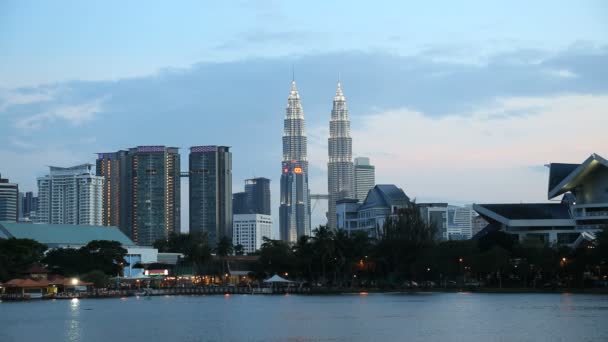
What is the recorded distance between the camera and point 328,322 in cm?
6259

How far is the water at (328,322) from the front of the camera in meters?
53.1

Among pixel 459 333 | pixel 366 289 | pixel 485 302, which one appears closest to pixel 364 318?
pixel 459 333

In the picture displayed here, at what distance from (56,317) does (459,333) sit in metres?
33.5

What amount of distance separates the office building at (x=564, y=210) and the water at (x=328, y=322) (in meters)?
37.1

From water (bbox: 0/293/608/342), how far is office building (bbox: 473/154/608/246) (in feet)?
122

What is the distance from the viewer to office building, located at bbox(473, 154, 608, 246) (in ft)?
393

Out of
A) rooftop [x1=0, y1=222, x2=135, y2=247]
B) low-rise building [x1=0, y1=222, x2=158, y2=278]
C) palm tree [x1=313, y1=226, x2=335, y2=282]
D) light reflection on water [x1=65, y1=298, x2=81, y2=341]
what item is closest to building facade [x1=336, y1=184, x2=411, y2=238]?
low-rise building [x1=0, y1=222, x2=158, y2=278]

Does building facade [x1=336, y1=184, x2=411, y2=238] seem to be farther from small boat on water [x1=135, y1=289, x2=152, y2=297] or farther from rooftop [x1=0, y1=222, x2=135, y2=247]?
small boat on water [x1=135, y1=289, x2=152, y2=297]

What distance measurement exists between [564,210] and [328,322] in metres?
73.4

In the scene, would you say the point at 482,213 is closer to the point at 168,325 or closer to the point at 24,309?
the point at 24,309

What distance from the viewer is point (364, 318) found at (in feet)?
215

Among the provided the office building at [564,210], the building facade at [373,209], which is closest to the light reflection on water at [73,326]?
the office building at [564,210]

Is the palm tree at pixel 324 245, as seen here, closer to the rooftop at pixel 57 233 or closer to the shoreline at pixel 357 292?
the shoreline at pixel 357 292

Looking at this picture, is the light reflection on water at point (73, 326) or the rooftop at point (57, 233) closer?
the light reflection on water at point (73, 326)
